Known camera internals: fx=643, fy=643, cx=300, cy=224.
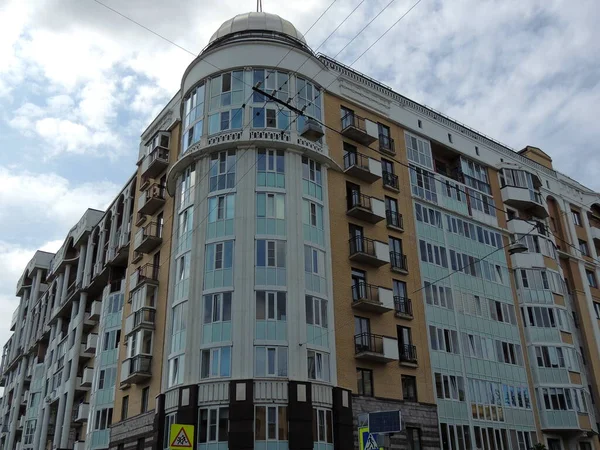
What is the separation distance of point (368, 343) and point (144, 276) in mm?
15134

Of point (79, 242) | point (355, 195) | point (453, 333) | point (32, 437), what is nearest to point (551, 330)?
point (453, 333)

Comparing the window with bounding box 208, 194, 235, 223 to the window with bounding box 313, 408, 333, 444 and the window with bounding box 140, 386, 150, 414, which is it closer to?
the window with bounding box 140, 386, 150, 414

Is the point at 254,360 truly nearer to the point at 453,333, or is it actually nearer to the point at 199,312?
the point at 199,312

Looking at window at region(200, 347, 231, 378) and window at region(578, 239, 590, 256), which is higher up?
window at region(578, 239, 590, 256)

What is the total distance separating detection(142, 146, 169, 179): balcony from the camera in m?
43.4

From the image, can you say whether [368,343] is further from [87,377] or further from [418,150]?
[87,377]

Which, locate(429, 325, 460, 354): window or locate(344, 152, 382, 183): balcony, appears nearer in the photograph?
locate(429, 325, 460, 354): window

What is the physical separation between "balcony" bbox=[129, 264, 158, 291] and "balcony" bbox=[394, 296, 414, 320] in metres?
14.9

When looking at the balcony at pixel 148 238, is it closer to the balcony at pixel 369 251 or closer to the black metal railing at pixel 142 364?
the black metal railing at pixel 142 364

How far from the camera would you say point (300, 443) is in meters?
30.5

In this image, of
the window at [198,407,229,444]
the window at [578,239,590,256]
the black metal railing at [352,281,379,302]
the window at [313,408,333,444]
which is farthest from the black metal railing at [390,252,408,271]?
the window at [578,239,590,256]

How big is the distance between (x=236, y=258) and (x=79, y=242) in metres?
30.3

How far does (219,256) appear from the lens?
35.1 m

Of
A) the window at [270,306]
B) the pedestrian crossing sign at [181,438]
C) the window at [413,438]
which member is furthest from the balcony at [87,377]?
the pedestrian crossing sign at [181,438]
